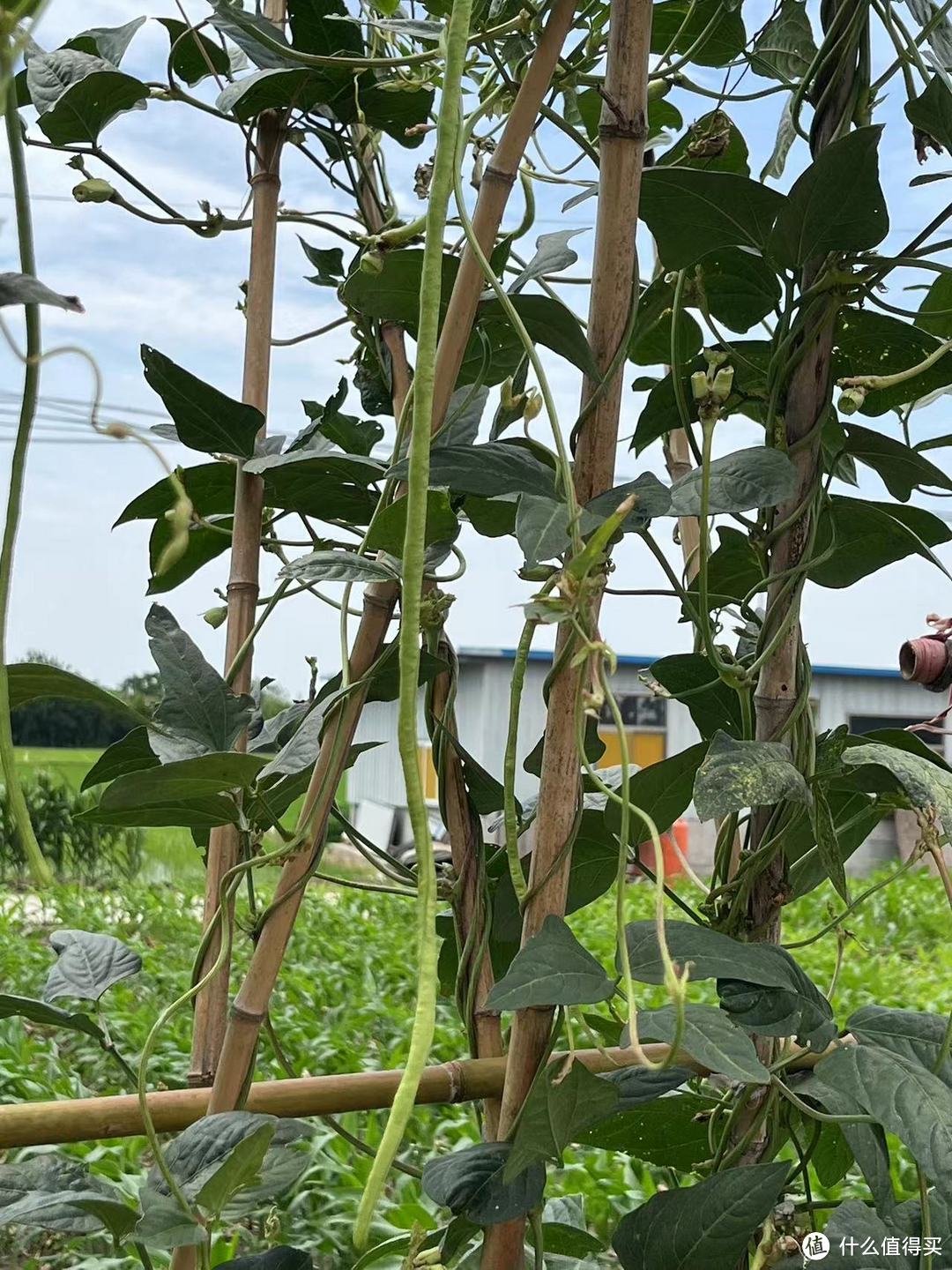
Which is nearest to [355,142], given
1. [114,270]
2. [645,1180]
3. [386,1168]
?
[386,1168]

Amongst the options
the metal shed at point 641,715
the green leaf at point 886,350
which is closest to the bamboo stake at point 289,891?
the green leaf at point 886,350

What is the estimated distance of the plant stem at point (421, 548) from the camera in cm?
24

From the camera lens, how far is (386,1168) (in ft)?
0.74

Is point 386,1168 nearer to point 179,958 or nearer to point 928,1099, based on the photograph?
point 928,1099

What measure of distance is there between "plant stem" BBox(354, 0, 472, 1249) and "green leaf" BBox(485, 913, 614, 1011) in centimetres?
6

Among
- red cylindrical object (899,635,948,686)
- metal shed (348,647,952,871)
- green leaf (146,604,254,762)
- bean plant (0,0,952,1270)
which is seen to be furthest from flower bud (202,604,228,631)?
metal shed (348,647,952,871)

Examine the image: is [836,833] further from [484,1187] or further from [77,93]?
[77,93]

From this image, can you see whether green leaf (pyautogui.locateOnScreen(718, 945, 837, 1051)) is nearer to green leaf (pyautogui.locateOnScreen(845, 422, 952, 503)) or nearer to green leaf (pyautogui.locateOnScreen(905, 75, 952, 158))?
green leaf (pyautogui.locateOnScreen(845, 422, 952, 503))

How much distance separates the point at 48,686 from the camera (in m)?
0.34

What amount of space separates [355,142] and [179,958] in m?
1.83

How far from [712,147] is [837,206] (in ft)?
0.21

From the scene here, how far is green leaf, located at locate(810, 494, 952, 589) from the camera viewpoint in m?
0.45

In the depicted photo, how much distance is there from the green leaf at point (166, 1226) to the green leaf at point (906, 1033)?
0.73 ft

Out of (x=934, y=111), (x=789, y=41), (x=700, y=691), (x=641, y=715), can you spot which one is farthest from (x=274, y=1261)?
(x=641, y=715)
